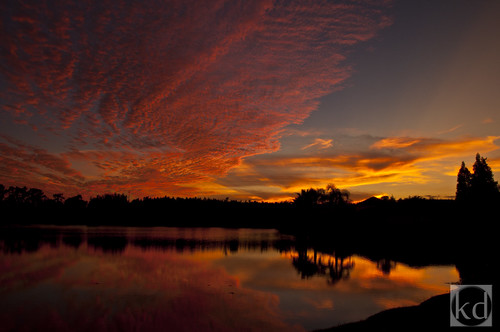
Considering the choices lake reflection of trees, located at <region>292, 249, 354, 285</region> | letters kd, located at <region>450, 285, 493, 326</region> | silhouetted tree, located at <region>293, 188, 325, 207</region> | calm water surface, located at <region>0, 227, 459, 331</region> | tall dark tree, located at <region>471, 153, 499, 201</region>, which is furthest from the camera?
silhouetted tree, located at <region>293, 188, 325, 207</region>

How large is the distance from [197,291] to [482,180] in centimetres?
8159

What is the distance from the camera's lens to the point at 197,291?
2434cm

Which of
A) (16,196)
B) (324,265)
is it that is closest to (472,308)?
(324,265)

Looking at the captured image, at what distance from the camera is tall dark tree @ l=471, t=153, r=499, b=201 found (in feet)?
243

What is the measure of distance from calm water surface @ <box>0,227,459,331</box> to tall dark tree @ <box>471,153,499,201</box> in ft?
169

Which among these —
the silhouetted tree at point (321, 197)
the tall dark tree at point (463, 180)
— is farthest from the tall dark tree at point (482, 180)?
the silhouetted tree at point (321, 197)

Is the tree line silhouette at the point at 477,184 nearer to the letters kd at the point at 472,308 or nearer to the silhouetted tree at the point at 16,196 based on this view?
the letters kd at the point at 472,308

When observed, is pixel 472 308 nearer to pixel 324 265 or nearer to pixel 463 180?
pixel 324 265

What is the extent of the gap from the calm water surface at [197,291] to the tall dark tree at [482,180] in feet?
169

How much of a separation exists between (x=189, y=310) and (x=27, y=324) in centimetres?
846

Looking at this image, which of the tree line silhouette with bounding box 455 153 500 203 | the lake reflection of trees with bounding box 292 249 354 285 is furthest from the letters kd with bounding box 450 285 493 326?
the tree line silhouette with bounding box 455 153 500 203

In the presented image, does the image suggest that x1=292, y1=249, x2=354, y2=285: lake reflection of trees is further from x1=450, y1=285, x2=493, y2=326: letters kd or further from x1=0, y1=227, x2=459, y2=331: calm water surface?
x1=450, y1=285, x2=493, y2=326: letters kd

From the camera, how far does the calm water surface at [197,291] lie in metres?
17.6

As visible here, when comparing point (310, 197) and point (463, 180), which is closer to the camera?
point (463, 180)
